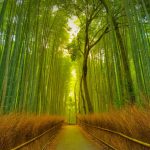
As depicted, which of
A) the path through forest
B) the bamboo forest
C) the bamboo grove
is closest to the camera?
the bamboo forest

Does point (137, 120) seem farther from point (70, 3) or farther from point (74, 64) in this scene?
point (74, 64)

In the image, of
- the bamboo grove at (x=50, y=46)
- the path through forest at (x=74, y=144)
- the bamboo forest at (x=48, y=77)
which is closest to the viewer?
the bamboo forest at (x=48, y=77)

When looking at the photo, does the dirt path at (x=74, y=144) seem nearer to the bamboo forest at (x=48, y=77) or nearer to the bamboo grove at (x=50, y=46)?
the bamboo forest at (x=48, y=77)

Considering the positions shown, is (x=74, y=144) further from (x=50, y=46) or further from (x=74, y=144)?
(x=50, y=46)

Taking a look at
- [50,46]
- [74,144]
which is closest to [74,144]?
[74,144]

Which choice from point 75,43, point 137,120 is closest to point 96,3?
point 75,43

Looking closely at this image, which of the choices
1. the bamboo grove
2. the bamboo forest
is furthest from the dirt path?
the bamboo grove

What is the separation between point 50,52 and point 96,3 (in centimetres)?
429

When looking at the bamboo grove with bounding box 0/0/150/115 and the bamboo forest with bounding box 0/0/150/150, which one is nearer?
the bamboo forest with bounding box 0/0/150/150

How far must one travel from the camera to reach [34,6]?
5668 mm

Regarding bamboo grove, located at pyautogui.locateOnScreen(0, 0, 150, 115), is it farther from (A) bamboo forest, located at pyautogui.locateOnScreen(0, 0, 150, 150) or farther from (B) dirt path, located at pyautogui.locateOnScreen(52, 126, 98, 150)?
(B) dirt path, located at pyautogui.locateOnScreen(52, 126, 98, 150)

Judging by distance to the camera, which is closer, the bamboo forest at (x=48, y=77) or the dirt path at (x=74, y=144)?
the bamboo forest at (x=48, y=77)

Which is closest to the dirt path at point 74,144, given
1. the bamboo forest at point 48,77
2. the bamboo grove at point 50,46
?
the bamboo forest at point 48,77

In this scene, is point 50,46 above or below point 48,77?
above
